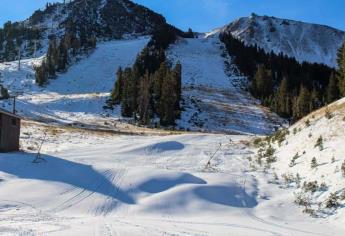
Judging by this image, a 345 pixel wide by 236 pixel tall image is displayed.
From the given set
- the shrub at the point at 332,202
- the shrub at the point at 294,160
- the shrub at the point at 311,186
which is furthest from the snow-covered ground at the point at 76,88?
the shrub at the point at 332,202

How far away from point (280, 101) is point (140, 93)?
27.0m

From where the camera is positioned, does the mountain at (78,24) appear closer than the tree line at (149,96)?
No

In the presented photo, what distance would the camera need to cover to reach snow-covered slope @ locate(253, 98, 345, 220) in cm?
1764

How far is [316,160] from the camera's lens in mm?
21359

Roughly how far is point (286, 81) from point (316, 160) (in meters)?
74.6

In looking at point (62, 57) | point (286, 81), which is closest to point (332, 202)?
point (286, 81)

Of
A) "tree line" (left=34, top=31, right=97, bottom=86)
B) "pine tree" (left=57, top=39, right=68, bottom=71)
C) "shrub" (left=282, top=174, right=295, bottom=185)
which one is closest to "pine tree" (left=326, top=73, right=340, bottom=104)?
"tree line" (left=34, top=31, right=97, bottom=86)

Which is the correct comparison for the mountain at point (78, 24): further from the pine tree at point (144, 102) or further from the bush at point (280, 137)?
the bush at point (280, 137)

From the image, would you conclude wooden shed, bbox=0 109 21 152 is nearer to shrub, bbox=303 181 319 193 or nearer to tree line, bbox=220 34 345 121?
shrub, bbox=303 181 319 193

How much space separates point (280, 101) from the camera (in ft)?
273

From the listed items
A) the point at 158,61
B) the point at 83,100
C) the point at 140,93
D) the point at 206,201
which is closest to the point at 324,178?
the point at 206,201

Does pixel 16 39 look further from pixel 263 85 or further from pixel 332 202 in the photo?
pixel 332 202

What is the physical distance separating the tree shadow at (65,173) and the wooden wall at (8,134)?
144 cm

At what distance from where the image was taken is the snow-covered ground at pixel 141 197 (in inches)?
578
